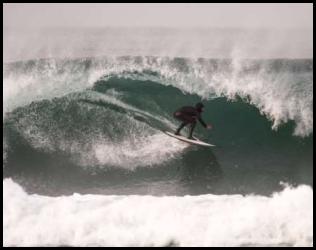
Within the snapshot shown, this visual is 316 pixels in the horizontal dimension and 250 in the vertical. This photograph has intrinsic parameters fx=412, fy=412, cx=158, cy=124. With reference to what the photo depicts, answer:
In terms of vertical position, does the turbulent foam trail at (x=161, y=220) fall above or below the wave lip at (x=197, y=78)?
below

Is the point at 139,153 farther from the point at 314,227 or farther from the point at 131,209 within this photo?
the point at 314,227

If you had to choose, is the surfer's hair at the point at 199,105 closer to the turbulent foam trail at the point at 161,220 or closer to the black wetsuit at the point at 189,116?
the black wetsuit at the point at 189,116

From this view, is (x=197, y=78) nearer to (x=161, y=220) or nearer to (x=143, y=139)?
(x=143, y=139)

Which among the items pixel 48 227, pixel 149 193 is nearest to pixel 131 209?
pixel 149 193

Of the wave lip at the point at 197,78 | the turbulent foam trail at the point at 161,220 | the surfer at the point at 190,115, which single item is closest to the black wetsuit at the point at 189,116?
the surfer at the point at 190,115

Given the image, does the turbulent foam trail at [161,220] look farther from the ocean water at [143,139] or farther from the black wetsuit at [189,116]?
the black wetsuit at [189,116]

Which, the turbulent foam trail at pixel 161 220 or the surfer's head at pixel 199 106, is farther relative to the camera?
the surfer's head at pixel 199 106

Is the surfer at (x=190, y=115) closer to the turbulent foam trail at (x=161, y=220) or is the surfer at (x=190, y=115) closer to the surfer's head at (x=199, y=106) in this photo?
the surfer's head at (x=199, y=106)

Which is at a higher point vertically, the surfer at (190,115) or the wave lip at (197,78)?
the wave lip at (197,78)

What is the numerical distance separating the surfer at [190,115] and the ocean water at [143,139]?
0.05m

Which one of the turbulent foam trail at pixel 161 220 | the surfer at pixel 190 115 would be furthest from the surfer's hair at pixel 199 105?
the turbulent foam trail at pixel 161 220

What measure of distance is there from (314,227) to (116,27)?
7.88 ft

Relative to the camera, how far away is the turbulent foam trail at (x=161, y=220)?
136 inches

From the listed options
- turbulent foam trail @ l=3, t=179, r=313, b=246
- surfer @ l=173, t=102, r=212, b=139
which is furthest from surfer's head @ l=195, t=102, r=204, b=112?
turbulent foam trail @ l=3, t=179, r=313, b=246
